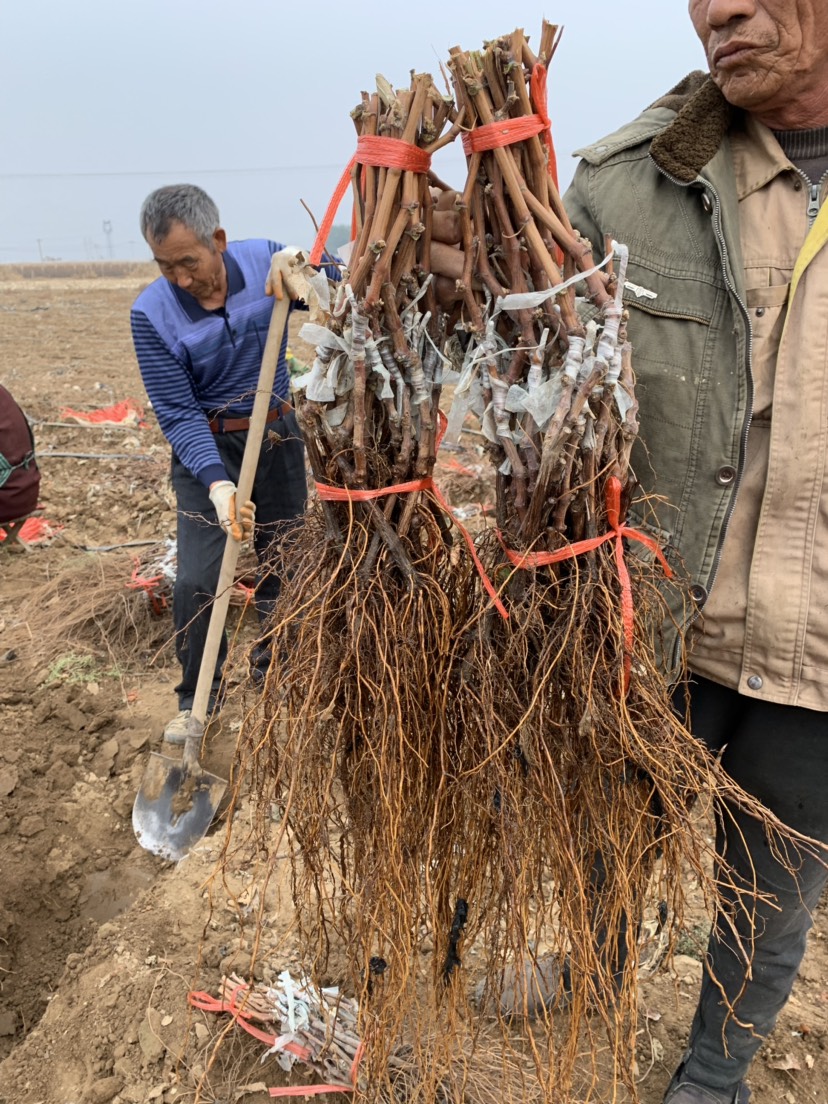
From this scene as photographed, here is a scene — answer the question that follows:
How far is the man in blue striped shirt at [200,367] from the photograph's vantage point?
2.53 meters

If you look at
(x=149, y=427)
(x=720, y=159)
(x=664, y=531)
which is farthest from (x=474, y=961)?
(x=149, y=427)

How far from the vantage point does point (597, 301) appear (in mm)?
1080

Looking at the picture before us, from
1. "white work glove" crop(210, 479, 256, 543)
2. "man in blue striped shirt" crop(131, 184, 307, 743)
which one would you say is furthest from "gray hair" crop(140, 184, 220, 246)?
"white work glove" crop(210, 479, 256, 543)

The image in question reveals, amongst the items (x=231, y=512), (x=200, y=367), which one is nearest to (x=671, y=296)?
(x=231, y=512)

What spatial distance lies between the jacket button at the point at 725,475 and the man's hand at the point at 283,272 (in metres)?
1.36

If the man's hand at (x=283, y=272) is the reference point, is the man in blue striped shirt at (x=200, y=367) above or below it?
below

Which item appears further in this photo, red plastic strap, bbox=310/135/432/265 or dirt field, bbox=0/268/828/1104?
dirt field, bbox=0/268/828/1104

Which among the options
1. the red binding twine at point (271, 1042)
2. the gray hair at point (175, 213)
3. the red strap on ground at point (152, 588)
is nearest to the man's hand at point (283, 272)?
the gray hair at point (175, 213)

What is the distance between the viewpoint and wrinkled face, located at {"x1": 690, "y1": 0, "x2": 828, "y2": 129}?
1152 millimetres

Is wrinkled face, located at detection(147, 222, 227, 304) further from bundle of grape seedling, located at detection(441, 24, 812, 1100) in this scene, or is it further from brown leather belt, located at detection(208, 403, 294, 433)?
bundle of grape seedling, located at detection(441, 24, 812, 1100)

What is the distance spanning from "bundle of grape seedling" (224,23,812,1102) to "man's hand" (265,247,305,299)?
1.11 m

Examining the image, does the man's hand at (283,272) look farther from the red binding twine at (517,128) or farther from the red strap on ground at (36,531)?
the red strap on ground at (36,531)

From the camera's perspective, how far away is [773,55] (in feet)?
3.82

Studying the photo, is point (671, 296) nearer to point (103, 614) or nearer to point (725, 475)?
point (725, 475)
